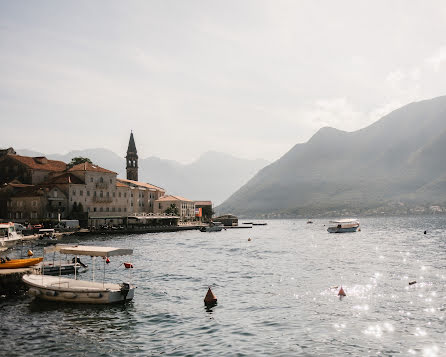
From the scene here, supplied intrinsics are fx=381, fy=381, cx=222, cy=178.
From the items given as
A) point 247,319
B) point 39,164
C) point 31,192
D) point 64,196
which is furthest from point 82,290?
point 39,164

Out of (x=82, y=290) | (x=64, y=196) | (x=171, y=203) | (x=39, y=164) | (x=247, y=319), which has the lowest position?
(x=247, y=319)

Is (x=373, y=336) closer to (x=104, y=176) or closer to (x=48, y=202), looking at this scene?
A: (x=48, y=202)

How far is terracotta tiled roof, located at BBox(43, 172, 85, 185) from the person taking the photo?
117 m

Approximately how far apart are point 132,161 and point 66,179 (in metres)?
68.7

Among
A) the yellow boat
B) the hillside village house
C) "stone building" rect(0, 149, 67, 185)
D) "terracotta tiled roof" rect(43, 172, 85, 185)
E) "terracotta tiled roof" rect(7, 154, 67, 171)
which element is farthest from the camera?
"terracotta tiled roof" rect(7, 154, 67, 171)

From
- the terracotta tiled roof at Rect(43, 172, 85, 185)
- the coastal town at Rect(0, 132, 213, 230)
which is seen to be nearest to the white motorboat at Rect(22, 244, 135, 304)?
the coastal town at Rect(0, 132, 213, 230)

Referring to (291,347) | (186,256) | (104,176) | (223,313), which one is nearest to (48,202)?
(104,176)

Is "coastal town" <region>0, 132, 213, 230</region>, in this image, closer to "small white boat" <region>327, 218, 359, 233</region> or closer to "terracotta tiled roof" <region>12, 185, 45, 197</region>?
"terracotta tiled roof" <region>12, 185, 45, 197</region>

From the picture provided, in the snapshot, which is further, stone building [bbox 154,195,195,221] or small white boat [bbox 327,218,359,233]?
stone building [bbox 154,195,195,221]

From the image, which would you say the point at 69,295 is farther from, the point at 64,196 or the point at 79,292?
the point at 64,196

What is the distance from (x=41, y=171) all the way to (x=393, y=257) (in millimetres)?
112518

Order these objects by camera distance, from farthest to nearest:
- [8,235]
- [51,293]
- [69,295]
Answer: [8,235] → [51,293] → [69,295]

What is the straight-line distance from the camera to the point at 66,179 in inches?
4643

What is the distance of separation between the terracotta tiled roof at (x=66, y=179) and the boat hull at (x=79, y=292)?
92.2 meters
